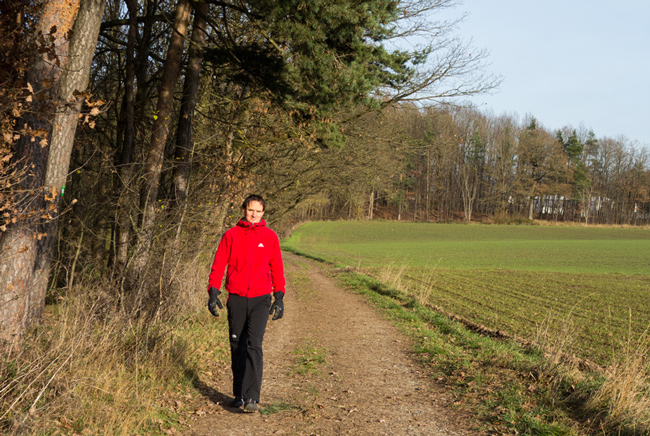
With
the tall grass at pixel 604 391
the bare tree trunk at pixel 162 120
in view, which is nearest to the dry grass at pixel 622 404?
the tall grass at pixel 604 391

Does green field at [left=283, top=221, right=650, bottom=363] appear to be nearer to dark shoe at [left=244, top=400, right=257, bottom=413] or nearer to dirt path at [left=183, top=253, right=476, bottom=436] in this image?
dirt path at [left=183, top=253, right=476, bottom=436]

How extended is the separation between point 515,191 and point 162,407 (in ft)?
285

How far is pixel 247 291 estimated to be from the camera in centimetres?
508

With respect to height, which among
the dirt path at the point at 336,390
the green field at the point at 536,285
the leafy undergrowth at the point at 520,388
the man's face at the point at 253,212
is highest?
the man's face at the point at 253,212

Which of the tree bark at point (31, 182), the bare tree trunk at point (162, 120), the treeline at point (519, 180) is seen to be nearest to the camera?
the tree bark at point (31, 182)

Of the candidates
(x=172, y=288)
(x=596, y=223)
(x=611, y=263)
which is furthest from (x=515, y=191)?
(x=172, y=288)

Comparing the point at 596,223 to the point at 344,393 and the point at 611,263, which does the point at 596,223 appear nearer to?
the point at 611,263

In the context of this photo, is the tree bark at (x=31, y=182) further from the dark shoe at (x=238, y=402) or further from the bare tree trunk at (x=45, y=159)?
the dark shoe at (x=238, y=402)

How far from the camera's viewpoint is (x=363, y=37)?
845cm

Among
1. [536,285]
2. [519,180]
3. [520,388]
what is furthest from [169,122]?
[519,180]

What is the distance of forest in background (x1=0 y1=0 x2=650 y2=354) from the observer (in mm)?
5465

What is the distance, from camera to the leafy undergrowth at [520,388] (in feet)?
14.6

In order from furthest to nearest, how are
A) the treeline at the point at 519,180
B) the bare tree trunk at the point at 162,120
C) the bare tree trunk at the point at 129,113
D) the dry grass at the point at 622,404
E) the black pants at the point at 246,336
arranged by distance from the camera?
the treeline at the point at 519,180 → the bare tree trunk at the point at 129,113 → the bare tree trunk at the point at 162,120 → the black pants at the point at 246,336 → the dry grass at the point at 622,404

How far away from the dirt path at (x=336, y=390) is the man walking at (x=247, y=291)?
1.33ft
